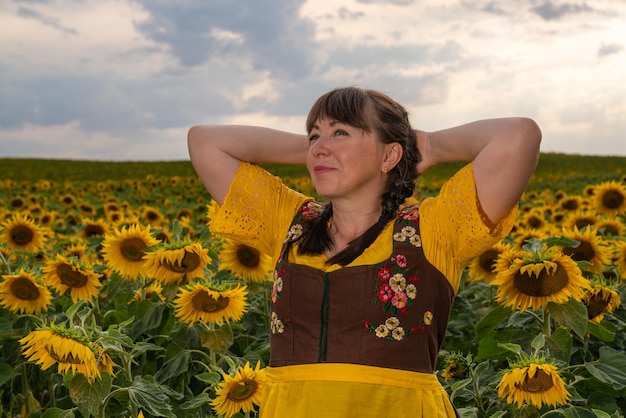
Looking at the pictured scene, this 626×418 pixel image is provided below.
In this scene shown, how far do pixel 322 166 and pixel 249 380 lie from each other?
0.95 metres

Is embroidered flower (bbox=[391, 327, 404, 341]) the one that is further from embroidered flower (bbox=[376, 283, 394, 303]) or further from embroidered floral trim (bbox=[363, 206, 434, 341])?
embroidered flower (bbox=[376, 283, 394, 303])

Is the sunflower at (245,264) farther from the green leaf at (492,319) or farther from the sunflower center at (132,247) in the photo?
the green leaf at (492,319)

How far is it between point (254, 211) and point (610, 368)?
1.67m

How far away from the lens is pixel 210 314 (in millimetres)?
3803

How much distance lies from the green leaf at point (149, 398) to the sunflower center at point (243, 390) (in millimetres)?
257

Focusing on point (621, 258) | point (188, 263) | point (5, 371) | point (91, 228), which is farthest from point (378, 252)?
point (91, 228)

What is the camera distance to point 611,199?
27.7ft

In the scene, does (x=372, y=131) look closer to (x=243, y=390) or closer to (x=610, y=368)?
(x=243, y=390)

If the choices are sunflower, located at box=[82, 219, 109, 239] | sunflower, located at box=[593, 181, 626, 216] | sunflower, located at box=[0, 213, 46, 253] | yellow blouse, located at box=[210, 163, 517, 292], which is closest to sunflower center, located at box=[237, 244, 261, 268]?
yellow blouse, located at box=[210, 163, 517, 292]

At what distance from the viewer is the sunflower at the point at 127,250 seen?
16.2 feet

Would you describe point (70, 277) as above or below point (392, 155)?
below

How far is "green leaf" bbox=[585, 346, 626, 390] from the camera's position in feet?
11.3

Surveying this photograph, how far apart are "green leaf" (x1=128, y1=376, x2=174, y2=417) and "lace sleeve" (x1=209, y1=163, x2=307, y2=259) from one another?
0.68 metres

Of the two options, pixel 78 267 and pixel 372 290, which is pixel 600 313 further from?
pixel 78 267
